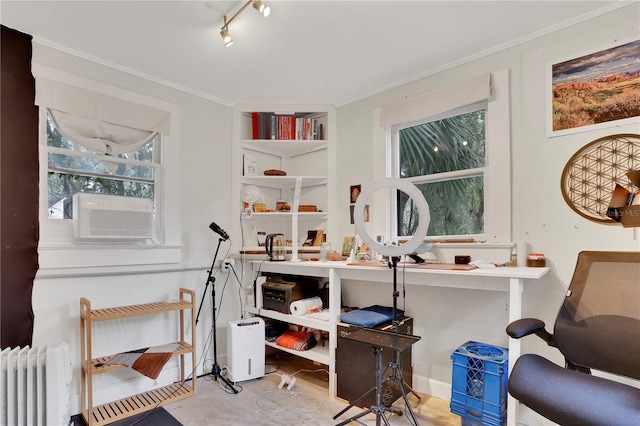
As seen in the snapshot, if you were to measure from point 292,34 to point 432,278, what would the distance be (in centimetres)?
178

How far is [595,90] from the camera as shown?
196 cm

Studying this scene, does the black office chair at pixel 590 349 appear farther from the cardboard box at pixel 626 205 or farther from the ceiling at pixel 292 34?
the ceiling at pixel 292 34

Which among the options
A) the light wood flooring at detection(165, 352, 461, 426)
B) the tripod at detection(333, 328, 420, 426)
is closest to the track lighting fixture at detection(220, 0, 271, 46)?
the tripod at detection(333, 328, 420, 426)

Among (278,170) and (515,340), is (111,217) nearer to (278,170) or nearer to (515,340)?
(278,170)

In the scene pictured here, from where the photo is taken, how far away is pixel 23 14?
Result: 1.97m

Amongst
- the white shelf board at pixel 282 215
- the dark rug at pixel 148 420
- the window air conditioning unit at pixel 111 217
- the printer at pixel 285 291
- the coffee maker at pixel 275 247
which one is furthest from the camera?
the white shelf board at pixel 282 215

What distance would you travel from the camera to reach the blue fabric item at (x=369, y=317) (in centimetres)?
234

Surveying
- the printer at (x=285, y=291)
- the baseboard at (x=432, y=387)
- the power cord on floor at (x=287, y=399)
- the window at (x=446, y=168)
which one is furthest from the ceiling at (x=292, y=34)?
the power cord on floor at (x=287, y=399)

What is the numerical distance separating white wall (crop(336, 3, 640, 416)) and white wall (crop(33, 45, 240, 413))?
69.5 inches

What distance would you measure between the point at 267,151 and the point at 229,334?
5.85 feet

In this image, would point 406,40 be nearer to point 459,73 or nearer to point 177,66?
point 459,73

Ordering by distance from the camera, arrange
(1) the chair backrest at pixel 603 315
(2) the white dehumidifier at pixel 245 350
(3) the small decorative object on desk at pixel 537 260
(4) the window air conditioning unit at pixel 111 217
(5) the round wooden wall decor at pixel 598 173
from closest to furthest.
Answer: (1) the chair backrest at pixel 603 315 < (5) the round wooden wall decor at pixel 598 173 < (3) the small decorative object on desk at pixel 537 260 < (4) the window air conditioning unit at pixel 111 217 < (2) the white dehumidifier at pixel 245 350

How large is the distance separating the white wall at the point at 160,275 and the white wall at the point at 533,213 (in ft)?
Result: 5.79

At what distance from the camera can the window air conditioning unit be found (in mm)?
2260
